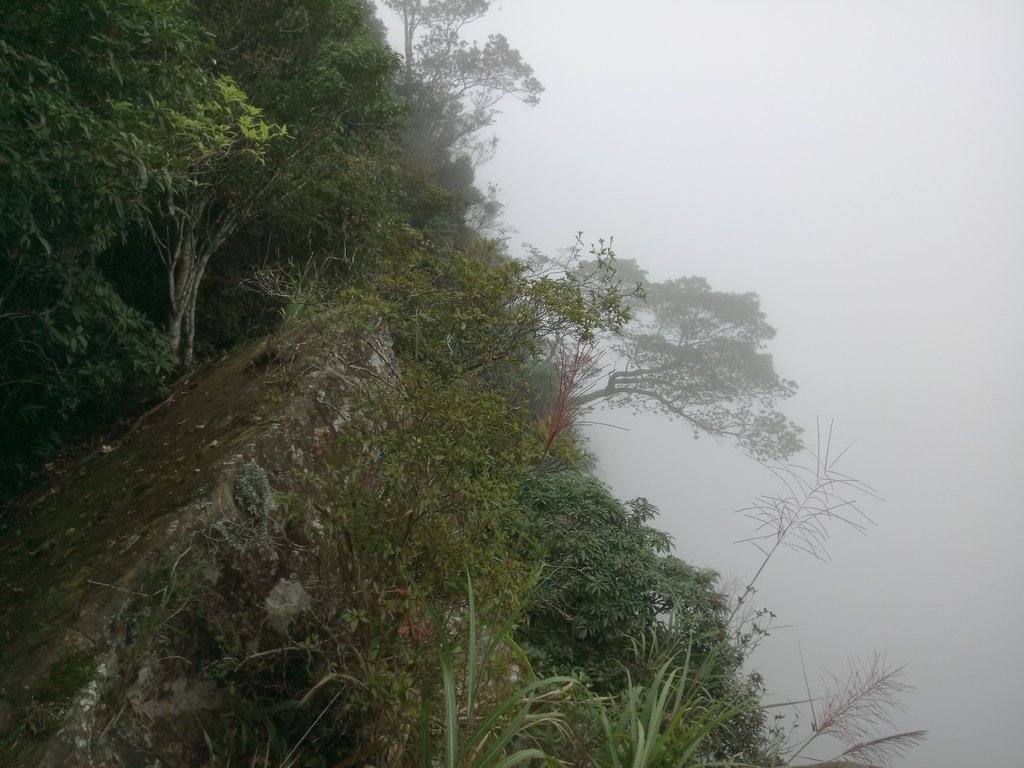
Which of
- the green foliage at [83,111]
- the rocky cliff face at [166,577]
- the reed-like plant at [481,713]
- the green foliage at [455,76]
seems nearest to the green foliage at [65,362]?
the green foliage at [83,111]

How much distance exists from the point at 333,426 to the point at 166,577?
1.18 meters

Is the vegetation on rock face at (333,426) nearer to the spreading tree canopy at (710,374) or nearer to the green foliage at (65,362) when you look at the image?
the green foliage at (65,362)

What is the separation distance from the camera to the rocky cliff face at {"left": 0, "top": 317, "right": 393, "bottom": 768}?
223 centimetres

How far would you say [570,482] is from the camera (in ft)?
19.4

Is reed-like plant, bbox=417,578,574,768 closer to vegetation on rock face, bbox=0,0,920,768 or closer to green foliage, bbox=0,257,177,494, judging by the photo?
vegetation on rock face, bbox=0,0,920,768

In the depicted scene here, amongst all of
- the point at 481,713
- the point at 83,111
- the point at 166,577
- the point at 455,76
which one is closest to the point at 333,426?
the point at 166,577

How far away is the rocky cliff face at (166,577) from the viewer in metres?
2.23

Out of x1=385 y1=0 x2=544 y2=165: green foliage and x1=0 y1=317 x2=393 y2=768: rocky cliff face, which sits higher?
x1=385 y1=0 x2=544 y2=165: green foliage

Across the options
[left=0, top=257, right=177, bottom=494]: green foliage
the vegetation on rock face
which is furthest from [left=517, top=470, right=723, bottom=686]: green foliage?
[left=0, top=257, right=177, bottom=494]: green foliage

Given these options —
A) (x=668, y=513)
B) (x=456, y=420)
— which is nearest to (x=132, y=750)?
(x=456, y=420)

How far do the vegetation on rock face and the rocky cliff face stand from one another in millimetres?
21

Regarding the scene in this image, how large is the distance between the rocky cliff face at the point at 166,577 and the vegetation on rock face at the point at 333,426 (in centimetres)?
2

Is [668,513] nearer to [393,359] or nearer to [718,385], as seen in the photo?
[718,385]

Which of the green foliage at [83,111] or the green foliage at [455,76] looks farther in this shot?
the green foliage at [455,76]
